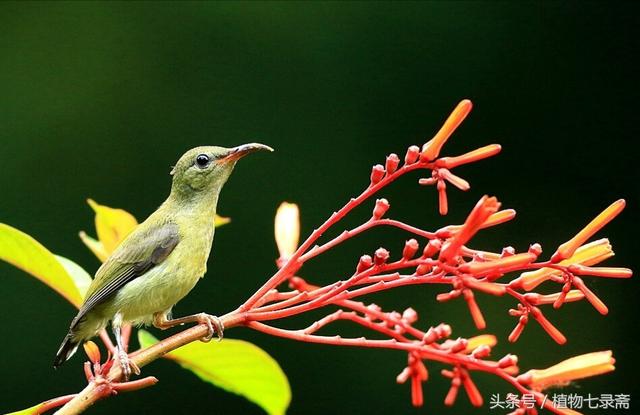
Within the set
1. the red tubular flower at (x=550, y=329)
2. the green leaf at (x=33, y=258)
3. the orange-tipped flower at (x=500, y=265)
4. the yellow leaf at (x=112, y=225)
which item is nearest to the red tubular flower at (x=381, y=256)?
the orange-tipped flower at (x=500, y=265)

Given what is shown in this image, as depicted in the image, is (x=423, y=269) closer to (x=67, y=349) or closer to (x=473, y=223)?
(x=473, y=223)

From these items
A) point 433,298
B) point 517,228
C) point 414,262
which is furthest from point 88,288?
point 517,228

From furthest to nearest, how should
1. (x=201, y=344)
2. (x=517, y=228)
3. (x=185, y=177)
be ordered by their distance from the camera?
(x=517, y=228)
(x=185, y=177)
(x=201, y=344)

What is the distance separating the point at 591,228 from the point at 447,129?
8.9 inches

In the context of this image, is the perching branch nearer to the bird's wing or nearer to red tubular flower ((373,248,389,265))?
red tubular flower ((373,248,389,265))

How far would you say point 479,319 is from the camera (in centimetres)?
108

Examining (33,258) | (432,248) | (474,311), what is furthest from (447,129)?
(33,258)

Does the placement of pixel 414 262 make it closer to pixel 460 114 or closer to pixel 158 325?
pixel 460 114

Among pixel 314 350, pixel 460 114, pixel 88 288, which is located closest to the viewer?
pixel 460 114

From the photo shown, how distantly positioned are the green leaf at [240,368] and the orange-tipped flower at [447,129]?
15.3 inches

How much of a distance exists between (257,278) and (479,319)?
3169mm

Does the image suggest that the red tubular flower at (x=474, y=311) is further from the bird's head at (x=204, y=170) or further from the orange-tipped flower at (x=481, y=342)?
the bird's head at (x=204, y=170)

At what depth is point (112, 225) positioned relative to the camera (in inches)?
65.2

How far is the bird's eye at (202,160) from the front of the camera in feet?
6.15
